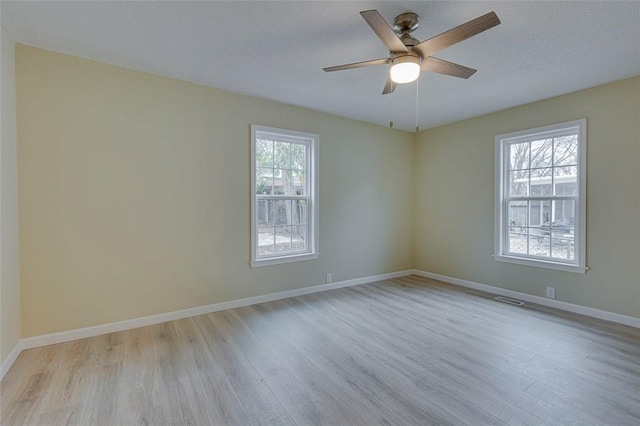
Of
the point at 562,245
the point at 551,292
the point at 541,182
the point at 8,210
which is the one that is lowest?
the point at 551,292

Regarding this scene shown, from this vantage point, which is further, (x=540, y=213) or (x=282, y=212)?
(x=282, y=212)

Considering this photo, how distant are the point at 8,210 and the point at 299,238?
116 inches

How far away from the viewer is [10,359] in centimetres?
233

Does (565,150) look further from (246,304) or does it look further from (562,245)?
(246,304)

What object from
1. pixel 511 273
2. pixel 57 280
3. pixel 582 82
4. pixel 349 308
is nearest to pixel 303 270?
pixel 349 308

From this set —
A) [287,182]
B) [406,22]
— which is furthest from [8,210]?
[406,22]

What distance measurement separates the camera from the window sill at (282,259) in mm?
3822

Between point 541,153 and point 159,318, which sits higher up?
point 541,153

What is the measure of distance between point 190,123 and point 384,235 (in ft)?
11.3

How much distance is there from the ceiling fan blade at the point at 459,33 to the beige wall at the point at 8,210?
3167 mm

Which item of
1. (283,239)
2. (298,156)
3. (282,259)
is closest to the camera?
(282,259)

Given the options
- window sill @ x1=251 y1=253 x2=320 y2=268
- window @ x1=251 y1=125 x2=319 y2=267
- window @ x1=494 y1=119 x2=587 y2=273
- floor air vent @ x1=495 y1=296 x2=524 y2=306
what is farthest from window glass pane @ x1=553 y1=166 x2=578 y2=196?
window sill @ x1=251 y1=253 x2=320 y2=268

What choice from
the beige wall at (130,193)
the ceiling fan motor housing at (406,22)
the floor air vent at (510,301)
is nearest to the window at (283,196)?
the beige wall at (130,193)

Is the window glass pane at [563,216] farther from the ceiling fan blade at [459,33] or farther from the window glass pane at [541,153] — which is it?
the ceiling fan blade at [459,33]
